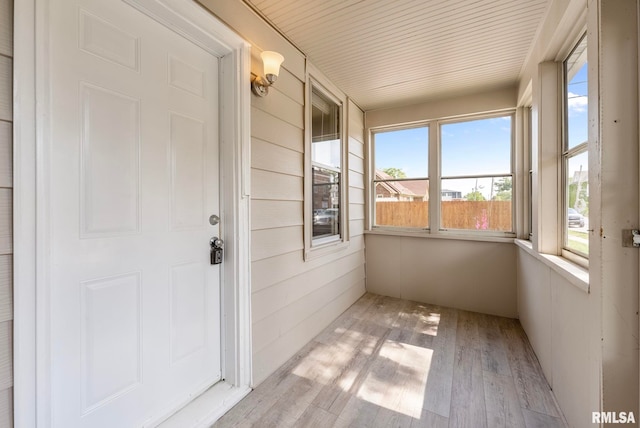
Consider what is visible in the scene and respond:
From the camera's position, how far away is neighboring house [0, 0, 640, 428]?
98 cm

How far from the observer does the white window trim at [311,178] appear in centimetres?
234

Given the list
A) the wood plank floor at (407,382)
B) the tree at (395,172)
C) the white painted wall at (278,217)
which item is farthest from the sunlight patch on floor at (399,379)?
the tree at (395,172)

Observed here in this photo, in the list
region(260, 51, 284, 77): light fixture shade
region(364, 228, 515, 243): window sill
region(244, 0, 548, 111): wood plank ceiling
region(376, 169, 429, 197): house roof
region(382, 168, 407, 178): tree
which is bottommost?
region(364, 228, 515, 243): window sill

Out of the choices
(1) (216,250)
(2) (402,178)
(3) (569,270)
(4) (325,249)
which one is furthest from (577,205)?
(1) (216,250)

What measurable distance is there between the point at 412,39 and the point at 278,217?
1667mm

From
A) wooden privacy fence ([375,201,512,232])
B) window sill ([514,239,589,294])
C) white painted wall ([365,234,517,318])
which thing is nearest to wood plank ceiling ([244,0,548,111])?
wooden privacy fence ([375,201,512,232])

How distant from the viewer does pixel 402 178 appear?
3.50m

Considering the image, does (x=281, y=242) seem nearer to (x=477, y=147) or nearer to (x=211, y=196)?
(x=211, y=196)

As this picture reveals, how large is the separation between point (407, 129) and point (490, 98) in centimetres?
90

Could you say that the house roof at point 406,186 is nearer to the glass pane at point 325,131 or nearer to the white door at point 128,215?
the glass pane at point 325,131

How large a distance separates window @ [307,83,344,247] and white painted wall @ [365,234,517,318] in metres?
0.91

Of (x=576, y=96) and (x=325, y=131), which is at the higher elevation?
(x=325, y=131)

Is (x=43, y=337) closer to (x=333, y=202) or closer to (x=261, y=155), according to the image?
(x=261, y=155)

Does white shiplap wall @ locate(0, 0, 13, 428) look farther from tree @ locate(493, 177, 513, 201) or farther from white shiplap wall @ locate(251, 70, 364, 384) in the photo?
tree @ locate(493, 177, 513, 201)
